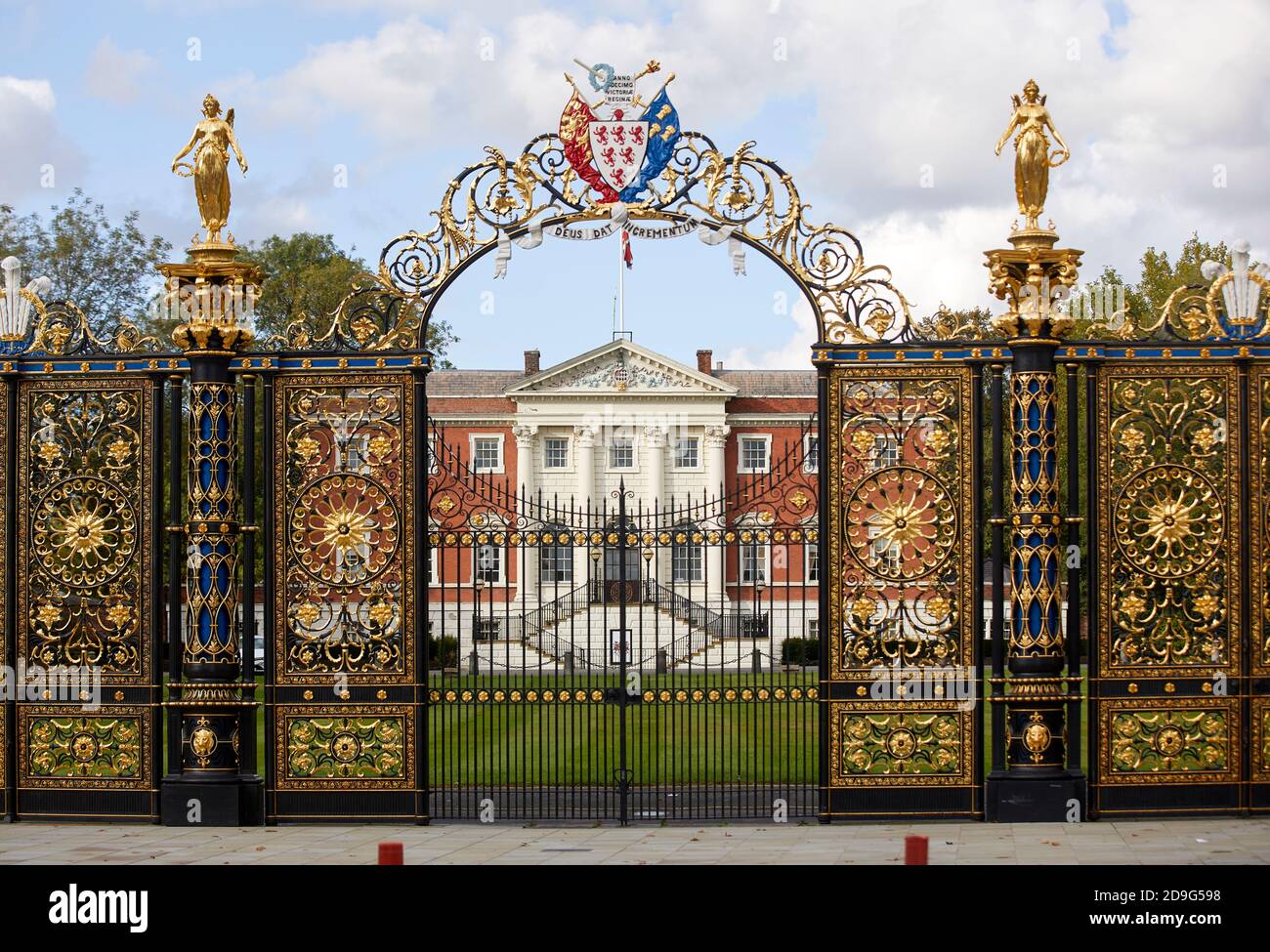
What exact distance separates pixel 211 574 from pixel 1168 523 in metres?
7.41

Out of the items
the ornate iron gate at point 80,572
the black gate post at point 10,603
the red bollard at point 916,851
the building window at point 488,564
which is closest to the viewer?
the red bollard at point 916,851

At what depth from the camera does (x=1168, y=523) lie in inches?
461

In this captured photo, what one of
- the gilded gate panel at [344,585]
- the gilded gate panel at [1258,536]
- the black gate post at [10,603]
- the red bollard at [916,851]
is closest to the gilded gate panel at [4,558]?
the black gate post at [10,603]

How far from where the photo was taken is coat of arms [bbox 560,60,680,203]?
38.3 feet

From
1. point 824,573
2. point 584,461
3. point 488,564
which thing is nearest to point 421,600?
point 824,573

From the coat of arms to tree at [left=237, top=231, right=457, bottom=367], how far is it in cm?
2084

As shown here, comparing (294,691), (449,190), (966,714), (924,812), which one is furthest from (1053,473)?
(294,691)

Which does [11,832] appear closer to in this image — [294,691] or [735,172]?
[294,691]

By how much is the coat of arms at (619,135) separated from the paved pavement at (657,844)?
16.0ft

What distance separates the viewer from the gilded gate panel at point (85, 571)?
39.6ft

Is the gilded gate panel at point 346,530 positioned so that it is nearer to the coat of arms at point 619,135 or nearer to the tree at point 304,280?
the coat of arms at point 619,135

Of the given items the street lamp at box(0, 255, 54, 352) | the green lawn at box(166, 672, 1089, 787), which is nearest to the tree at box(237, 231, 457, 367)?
the green lawn at box(166, 672, 1089, 787)

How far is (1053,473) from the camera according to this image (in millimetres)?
11523

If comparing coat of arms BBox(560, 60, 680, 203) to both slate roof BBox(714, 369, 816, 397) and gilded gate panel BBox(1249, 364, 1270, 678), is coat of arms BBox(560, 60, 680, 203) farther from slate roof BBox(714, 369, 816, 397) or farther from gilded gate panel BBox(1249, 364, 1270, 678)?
slate roof BBox(714, 369, 816, 397)
